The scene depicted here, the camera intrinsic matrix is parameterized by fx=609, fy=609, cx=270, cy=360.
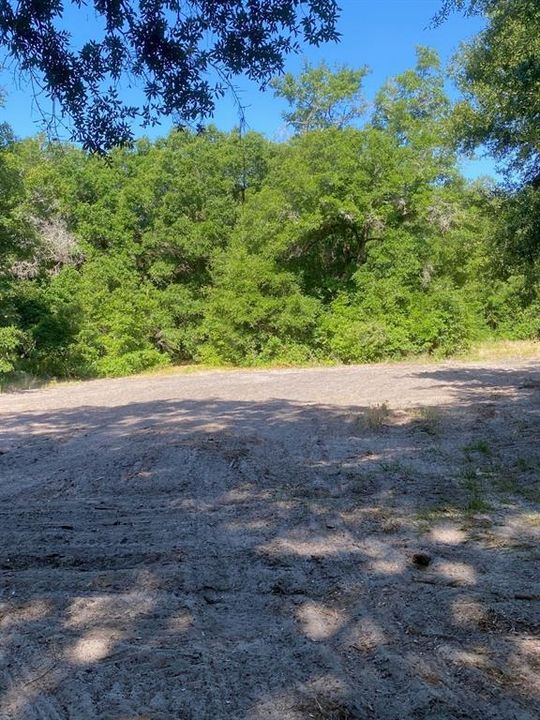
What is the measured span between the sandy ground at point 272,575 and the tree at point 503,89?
444cm

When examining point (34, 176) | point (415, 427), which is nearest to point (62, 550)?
point (415, 427)

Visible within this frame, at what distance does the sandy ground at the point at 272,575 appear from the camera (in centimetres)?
226

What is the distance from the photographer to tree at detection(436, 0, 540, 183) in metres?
7.56

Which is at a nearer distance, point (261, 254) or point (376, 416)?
point (376, 416)

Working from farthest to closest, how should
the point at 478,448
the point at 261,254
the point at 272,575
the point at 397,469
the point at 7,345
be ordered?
the point at 261,254 < the point at 7,345 < the point at 478,448 < the point at 397,469 < the point at 272,575

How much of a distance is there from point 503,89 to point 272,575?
8441 millimetres

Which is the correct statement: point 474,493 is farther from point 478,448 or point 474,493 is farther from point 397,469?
point 478,448

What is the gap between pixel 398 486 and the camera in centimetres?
511

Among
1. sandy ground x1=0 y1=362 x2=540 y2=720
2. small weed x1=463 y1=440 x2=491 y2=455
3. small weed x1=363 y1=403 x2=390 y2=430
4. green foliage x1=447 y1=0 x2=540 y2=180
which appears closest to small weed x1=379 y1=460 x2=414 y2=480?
sandy ground x1=0 y1=362 x2=540 y2=720

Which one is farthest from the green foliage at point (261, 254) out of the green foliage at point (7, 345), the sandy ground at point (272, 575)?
the sandy ground at point (272, 575)

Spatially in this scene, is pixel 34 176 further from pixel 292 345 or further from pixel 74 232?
pixel 292 345

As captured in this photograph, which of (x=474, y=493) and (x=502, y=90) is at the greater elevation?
(x=502, y=90)

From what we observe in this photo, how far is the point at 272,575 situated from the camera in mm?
3344

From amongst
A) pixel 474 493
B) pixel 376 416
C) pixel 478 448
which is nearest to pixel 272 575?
pixel 474 493
